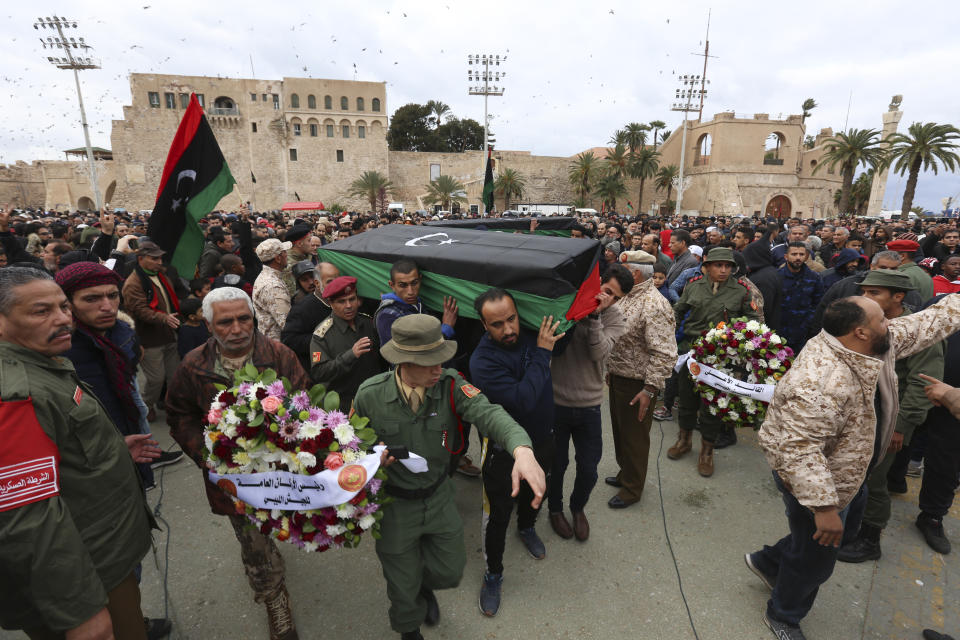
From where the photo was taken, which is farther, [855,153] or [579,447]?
[855,153]

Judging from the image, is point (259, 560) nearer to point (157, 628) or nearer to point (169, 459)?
point (157, 628)

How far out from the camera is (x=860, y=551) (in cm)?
312

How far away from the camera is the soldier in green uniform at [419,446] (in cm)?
219

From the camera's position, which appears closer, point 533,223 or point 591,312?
point 591,312

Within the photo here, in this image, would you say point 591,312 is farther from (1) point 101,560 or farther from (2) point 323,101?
(2) point 323,101

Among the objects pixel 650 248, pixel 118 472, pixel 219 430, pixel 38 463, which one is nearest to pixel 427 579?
pixel 219 430

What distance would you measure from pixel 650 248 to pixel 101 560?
6.07 m

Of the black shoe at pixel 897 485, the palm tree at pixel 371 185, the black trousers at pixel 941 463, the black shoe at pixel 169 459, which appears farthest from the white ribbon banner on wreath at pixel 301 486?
the palm tree at pixel 371 185

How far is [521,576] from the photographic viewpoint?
9.95 feet

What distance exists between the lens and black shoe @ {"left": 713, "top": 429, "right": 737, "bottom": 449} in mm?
4696

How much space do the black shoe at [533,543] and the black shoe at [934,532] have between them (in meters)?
2.77

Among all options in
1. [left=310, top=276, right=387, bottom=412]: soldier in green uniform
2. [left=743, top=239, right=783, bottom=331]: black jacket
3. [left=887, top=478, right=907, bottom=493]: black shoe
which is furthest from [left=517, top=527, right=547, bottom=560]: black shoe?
[left=743, top=239, right=783, bottom=331]: black jacket

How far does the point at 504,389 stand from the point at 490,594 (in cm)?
135

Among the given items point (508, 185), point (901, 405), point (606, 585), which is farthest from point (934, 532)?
point (508, 185)
